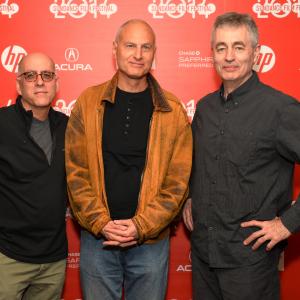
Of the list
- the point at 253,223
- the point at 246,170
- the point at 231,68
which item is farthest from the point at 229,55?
the point at 253,223

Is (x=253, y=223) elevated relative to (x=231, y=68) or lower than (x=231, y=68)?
lower

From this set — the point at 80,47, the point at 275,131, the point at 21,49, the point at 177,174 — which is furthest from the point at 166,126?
the point at 21,49

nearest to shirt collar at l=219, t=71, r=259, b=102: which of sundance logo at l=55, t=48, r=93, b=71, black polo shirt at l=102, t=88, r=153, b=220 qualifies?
black polo shirt at l=102, t=88, r=153, b=220

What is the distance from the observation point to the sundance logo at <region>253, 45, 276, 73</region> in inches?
103

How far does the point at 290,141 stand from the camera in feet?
5.87

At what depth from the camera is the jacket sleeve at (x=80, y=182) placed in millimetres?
1928

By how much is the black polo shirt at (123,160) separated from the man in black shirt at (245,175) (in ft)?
1.02

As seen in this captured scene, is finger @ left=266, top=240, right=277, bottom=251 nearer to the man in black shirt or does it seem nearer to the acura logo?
the man in black shirt

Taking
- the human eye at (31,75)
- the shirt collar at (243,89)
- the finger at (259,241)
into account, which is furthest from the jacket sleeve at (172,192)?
the human eye at (31,75)

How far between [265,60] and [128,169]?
1223mm

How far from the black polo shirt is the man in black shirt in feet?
1.02

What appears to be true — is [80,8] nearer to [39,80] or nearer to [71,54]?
[71,54]

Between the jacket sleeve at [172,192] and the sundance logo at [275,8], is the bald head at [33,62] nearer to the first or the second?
the jacket sleeve at [172,192]

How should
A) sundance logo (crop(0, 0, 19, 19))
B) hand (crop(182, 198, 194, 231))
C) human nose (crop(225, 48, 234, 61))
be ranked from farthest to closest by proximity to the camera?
sundance logo (crop(0, 0, 19, 19)) → hand (crop(182, 198, 194, 231)) → human nose (crop(225, 48, 234, 61))
